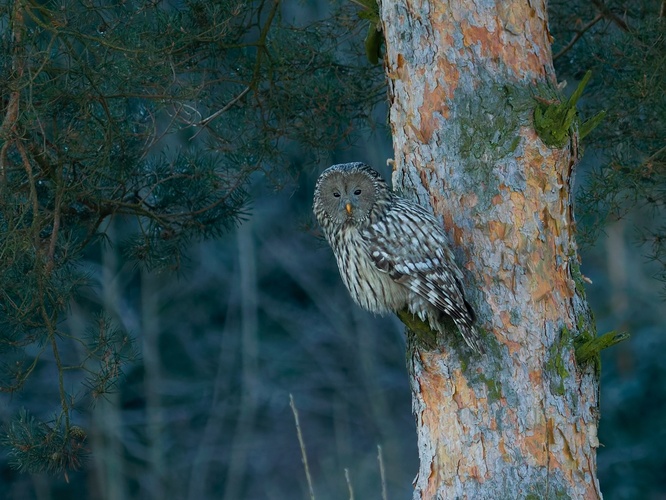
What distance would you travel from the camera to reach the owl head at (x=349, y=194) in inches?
133

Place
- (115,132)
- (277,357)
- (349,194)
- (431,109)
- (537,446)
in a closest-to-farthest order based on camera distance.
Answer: (537,446) → (431,109) → (349,194) → (115,132) → (277,357)

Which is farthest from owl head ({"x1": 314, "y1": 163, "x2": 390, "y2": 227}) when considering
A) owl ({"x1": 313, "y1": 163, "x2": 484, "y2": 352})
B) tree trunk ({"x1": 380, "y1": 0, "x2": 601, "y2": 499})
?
tree trunk ({"x1": 380, "y1": 0, "x2": 601, "y2": 499})

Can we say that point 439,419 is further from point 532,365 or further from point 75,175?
point 75,175

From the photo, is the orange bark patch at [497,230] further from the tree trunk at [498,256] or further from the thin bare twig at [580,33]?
the thin bare twig at [580,33]

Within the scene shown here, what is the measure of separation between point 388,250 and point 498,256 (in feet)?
1.27

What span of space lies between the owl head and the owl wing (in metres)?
0.10

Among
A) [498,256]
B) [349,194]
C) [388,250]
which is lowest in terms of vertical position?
[498,256]

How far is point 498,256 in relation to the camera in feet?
9.84

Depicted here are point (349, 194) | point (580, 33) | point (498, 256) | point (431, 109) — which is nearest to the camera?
point (498, 256)

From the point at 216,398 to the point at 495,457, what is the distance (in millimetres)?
7067

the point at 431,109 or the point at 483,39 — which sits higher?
the point at 483,39

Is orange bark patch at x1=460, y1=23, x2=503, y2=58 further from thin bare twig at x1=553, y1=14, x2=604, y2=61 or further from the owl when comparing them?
thin bare twig at x1=553, y1=14, x2=604, y2=61

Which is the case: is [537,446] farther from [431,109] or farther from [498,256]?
[431,109]

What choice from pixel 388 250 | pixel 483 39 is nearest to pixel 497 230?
pixel 388 250
